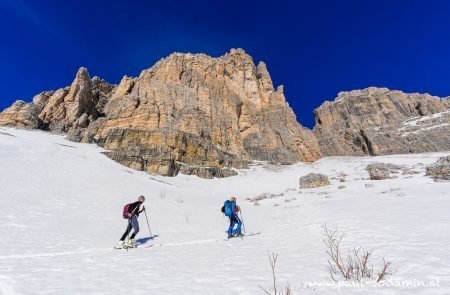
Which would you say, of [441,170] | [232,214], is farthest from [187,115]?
[232,214]

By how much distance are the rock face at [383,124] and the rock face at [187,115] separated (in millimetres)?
27380

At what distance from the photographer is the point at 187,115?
6341 cm

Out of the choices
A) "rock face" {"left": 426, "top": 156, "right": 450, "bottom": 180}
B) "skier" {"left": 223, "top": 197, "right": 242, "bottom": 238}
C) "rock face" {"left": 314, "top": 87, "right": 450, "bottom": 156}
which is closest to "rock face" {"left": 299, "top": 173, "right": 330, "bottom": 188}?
"rock face" {"left": 426, "top": 156, "right": 450, "bottom": 180}

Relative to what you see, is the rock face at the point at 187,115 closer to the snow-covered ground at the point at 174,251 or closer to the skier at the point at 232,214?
the snow-covered ground at the point at 174,251

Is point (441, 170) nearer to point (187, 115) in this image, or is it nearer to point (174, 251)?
point (174, 251)

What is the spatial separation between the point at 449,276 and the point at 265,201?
20.5m

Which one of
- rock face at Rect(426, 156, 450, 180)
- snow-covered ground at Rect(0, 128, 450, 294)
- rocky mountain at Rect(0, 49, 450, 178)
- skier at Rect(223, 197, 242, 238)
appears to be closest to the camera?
snow-covered ground at Rect(0, 128, 450, 294)

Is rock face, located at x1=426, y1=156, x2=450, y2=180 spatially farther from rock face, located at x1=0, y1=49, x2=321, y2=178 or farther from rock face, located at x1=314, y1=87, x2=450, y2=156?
rock face, located at x1=314, y1=87, x2=450, y2=156

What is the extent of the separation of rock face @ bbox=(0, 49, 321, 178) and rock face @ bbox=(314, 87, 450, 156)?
A: 89.8ft

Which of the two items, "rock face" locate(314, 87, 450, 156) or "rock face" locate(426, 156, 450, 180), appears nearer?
"rock face" locate(426, 156, 450, 180)

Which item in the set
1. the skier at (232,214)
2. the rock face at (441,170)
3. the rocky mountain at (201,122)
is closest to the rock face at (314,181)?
the rock face at (441,170)

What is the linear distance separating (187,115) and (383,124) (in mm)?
84205

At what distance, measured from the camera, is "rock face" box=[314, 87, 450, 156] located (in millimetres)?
83438

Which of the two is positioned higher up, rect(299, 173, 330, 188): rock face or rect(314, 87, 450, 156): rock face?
rect(314, 87, 450, 156): rock face
